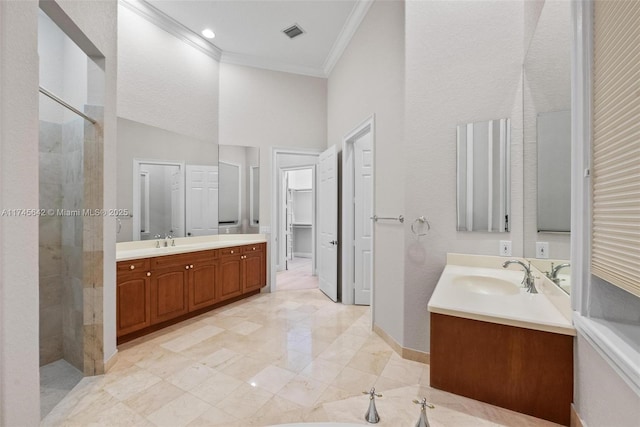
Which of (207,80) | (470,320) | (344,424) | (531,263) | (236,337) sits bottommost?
(236,337)

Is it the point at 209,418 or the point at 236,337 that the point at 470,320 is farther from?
the point at 236,337

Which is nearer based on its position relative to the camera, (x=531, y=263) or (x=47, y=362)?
(x=531, y=263)

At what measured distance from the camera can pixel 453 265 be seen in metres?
2.13

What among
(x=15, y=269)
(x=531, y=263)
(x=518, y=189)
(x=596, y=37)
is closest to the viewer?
(x=596, y=37)

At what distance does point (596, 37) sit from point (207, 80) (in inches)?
159

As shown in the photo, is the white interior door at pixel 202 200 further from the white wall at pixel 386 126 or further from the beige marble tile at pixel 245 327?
the white wall at pixel 386 126

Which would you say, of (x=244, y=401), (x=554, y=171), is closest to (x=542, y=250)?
(x=554, y=171)

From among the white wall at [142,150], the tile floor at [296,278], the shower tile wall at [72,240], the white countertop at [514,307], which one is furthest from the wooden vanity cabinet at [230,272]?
the white countertop at [514,307]

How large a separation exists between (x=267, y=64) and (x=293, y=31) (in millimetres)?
843

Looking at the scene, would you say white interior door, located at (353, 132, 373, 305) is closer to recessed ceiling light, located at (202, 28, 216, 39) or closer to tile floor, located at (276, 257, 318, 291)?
A: tile floor, located at (276, 257, 318, 291)

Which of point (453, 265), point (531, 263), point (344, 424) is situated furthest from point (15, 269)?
point (531, 263)

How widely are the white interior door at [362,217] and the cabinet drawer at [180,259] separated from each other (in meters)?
1.84

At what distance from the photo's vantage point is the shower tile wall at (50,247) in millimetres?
2178

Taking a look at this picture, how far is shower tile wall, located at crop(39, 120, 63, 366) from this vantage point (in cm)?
218
